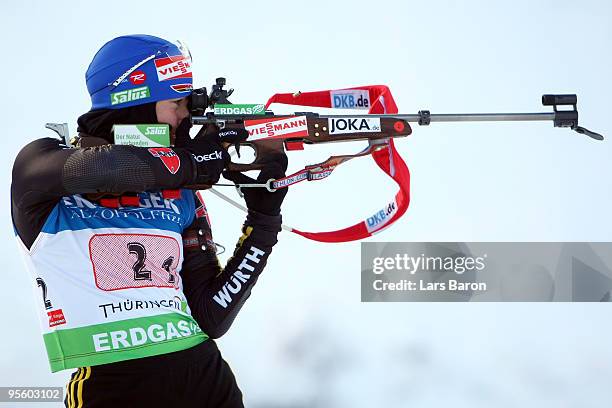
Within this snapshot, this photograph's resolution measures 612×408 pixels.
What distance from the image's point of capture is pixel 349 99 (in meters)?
2.72

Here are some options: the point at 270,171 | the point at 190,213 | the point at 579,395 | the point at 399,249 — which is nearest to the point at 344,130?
the point at 270,171

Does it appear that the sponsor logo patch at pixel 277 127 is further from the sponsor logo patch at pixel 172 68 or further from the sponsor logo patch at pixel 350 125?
the sponsor logo patch at pixel 172 68

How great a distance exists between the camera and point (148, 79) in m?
2.21

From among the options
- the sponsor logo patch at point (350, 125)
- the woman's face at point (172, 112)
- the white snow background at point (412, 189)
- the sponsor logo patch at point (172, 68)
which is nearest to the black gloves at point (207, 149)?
the woman's face at point (172, 112)

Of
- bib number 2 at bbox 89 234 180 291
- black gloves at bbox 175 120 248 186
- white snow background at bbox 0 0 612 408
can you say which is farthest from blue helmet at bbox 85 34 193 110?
white snow background at bbox 0 0 612 408

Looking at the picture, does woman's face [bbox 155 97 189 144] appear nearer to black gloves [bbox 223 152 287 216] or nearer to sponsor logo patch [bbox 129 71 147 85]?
sponsor logo patch [bbox 129 71 147 85]

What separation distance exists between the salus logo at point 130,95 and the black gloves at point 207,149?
128mm

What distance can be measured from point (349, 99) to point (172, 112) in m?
0.67

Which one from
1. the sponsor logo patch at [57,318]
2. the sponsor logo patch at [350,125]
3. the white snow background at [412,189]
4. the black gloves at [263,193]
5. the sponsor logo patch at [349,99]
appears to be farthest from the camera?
the white snow background at [412,189]

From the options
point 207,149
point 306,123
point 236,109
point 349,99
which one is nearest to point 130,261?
point 207,149

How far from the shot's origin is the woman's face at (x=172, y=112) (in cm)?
224

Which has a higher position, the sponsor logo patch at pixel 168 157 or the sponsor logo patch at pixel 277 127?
the sponsor logo patch at pixel 277 127

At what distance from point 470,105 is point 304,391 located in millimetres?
1504

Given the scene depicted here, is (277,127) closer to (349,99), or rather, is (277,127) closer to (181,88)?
(181,88)
